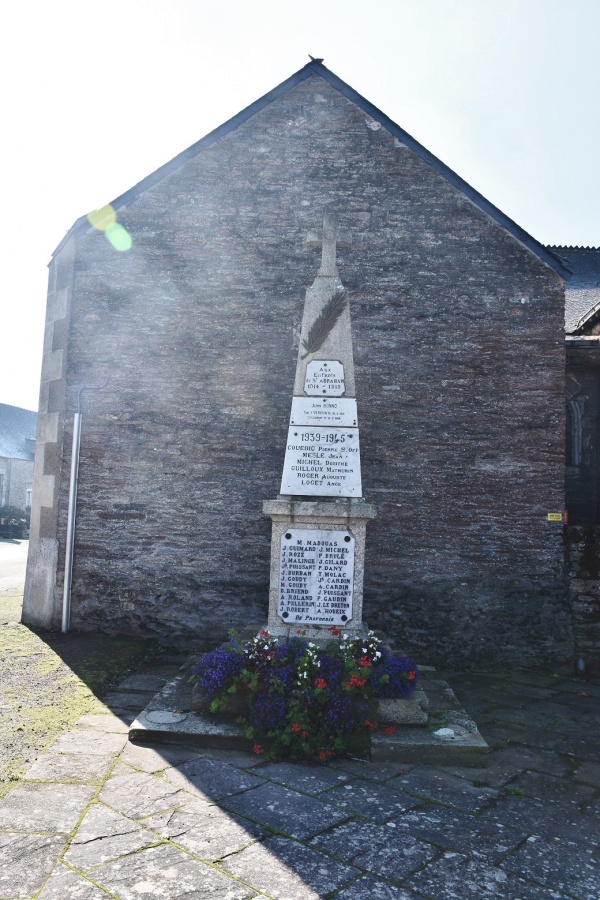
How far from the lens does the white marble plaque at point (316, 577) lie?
5.48 meters

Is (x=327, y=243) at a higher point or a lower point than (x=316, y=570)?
higher

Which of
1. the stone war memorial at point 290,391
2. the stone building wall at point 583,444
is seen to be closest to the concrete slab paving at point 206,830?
the stone war memorial at point 290,391

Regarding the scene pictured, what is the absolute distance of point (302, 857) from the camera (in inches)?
121

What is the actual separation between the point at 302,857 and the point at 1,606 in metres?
8.23

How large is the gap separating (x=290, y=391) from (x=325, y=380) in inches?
95.4

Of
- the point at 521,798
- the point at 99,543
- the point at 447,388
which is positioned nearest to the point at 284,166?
the point at 447,388

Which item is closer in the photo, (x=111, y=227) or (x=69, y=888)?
(x=69, y=888)

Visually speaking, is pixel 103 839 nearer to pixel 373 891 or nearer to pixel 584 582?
pixel 373 891

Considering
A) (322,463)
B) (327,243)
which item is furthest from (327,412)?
(327,243)

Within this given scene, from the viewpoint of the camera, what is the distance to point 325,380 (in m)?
5.79

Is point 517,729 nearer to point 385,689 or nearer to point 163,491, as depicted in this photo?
point 385,689

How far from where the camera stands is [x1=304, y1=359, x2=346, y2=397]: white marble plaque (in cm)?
577

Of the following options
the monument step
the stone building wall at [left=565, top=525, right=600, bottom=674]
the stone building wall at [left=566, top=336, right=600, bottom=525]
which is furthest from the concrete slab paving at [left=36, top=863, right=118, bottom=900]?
the stone building wall at [left=566, top=336, right=600, bottom=525]

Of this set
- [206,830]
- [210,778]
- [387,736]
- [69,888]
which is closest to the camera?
[69,888]
